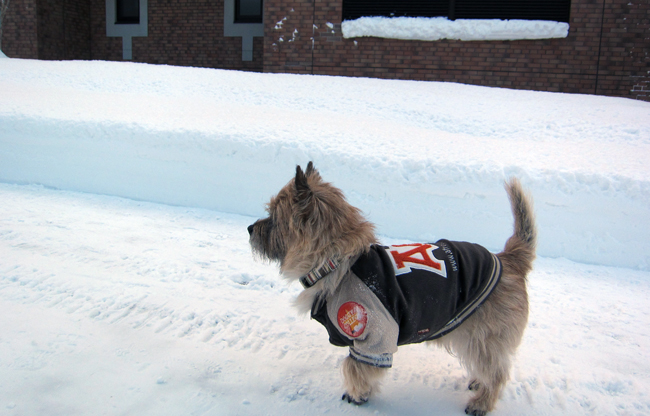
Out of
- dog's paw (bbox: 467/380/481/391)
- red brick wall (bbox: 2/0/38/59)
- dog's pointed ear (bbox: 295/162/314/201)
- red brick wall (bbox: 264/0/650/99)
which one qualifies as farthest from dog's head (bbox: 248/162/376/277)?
red brick wall (bbox: 2/0/38/59)

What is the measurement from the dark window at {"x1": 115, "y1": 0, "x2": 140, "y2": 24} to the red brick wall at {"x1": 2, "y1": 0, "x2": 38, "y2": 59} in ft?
8.67

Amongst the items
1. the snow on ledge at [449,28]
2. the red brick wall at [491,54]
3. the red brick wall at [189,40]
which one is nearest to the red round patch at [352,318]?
the red brick wall at [491,54]

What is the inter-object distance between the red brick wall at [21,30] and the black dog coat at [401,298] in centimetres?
1598

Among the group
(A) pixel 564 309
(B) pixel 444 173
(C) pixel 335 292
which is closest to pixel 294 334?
(C) pixel 335 292

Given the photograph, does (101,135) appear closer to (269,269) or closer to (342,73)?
(269,269)

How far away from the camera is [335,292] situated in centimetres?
214

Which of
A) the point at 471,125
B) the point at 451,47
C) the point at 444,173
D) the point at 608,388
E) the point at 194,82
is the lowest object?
the point at 608,388

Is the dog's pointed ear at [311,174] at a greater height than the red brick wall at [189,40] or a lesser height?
Result: lesser

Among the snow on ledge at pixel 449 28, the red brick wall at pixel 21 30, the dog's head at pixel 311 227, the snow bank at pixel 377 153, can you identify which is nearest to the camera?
the dog's head at pixel 311 227

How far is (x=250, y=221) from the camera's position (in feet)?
16.3

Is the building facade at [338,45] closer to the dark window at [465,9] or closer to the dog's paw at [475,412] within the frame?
the dark window at [465,9]

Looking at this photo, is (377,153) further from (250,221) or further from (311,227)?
(311,227)

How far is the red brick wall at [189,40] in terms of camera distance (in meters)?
14.0

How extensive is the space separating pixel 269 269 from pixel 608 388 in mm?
2580
